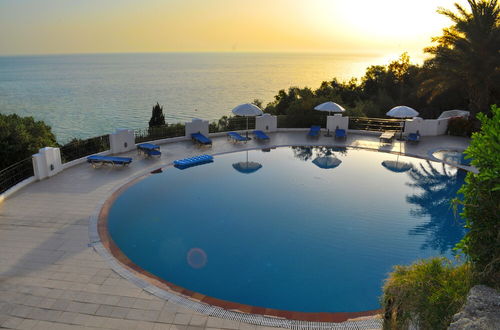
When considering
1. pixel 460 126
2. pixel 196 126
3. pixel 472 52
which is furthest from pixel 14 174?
pixel 472 52

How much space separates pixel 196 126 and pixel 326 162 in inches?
298

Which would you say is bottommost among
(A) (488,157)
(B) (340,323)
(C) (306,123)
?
(B) (340,323)

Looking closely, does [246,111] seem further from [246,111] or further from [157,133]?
[157,133]

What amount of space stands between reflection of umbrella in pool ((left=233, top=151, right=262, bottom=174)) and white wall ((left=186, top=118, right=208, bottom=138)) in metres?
4.84

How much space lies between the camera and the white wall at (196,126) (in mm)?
20125

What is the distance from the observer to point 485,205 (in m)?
4.55

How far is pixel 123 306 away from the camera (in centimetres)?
697

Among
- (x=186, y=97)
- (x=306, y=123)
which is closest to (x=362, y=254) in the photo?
(x=306, y=123)

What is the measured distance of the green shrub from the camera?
2128cm

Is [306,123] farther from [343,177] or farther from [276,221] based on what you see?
[276,221]

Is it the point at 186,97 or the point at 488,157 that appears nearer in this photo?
the point at 488,157

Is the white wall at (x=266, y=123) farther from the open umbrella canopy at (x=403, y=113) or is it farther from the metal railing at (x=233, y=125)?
the open umbrella canopy at (x=403, y=113)

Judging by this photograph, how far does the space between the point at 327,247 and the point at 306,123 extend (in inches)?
587

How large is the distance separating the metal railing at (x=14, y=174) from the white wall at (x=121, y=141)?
362 centimetres
